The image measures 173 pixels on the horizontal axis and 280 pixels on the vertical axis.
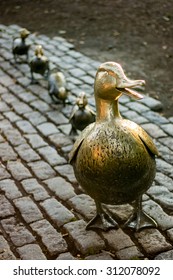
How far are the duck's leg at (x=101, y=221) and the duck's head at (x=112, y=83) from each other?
1067 mm

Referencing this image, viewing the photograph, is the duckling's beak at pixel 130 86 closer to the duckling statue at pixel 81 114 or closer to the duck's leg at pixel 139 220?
the duck's leg at pixel 139 220

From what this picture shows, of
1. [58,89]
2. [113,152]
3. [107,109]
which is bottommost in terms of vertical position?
[58,89]

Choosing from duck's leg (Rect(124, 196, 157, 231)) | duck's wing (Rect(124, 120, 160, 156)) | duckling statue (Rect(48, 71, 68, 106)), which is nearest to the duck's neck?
duck's wing (Rect(124, 120, 160, 156))

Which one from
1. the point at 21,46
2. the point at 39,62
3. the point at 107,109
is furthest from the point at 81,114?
the point at 21,46

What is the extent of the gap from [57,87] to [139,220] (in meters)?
2.95

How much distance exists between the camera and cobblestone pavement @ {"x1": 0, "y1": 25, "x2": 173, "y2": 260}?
386cm

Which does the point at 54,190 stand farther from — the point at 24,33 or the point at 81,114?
the point at 24,33

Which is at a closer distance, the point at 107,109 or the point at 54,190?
the point at 107,109

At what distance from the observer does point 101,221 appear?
13.3 feet

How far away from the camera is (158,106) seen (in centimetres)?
646

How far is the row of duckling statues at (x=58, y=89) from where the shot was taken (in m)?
5.34

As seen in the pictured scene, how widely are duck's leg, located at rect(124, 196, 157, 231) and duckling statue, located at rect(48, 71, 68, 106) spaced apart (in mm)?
2718

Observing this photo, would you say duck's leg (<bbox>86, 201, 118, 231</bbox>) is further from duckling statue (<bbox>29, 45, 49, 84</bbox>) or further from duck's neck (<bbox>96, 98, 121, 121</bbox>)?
duckling statue (<bbox>29, 45, 49, 84</bbox>)

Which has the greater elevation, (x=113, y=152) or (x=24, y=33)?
(x=113, y=152)
